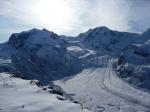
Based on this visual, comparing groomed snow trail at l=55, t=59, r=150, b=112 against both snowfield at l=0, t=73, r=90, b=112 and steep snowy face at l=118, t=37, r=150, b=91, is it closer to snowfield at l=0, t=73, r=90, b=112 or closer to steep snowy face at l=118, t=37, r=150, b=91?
steep snowy face at l=118, t=37, r=150, b=91

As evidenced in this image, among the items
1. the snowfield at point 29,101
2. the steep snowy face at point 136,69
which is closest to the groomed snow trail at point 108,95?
the steep snowy face at point 136,69

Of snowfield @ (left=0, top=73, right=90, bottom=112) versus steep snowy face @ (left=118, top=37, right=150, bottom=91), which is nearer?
snowfield @ (left=0, top=73, right=90, bottom=112)

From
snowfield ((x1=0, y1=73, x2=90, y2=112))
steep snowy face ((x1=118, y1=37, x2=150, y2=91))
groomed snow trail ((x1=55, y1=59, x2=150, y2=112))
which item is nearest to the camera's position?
snowfield ((x1=0, y1=73, x2=90, y2=112))

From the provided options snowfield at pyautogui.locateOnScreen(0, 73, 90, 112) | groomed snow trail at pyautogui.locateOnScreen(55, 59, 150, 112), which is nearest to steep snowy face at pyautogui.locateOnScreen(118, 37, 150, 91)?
groomed snow trail at pyautogui.locateOnScreen(55, 59, 150, 112)

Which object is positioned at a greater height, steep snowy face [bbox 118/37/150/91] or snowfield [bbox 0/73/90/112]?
snowfield [bbox 0/73/90/112]

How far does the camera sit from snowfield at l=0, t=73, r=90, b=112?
15109 mm

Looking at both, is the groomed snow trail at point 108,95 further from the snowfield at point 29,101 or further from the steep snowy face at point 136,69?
the snowfield at point 29,101

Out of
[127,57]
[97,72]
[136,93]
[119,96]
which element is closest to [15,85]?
[119,96]

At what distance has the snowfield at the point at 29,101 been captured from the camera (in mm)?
15109

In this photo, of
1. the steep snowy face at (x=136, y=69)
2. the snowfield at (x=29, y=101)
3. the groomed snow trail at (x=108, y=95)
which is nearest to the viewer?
the snowfield at (x=29, y=101)

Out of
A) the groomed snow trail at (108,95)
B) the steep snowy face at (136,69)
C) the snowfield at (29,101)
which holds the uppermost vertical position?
the snowfield at (29,101)

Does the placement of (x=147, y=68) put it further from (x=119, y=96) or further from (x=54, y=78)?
(x=54, y=78)

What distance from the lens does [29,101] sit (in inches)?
650

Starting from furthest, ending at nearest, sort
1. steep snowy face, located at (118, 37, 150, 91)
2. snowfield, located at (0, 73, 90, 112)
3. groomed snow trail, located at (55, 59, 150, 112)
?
steep snowy face, located at (118, 37, 150, 91) < groomed snow trail, located at (55, 59, 150, 112) < snowfield, located at (0, 73, 90, 112)
